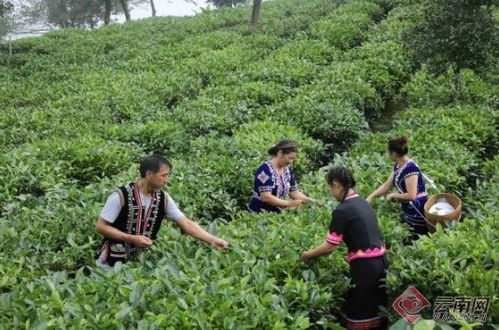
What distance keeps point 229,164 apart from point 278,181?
5.96 ft

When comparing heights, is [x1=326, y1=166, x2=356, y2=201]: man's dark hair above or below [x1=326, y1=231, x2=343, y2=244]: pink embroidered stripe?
above

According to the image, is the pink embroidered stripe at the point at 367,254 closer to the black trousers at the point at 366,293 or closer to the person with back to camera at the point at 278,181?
the black trousers at the point at 366,293

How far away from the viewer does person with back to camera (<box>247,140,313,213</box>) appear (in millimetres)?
5496

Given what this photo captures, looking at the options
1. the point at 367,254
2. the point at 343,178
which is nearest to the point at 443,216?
the point at 367,254

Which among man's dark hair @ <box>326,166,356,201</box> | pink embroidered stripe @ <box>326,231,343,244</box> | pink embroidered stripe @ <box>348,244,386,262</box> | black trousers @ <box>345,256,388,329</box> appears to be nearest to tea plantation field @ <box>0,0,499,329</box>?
black trousers @ <box>345,256,388,329</box>

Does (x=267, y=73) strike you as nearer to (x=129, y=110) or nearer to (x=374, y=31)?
(x=129, y=110)

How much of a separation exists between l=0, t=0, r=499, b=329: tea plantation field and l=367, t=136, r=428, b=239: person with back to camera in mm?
206

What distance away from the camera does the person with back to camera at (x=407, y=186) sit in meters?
5.16

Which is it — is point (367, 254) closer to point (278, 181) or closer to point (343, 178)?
point (343, 178)

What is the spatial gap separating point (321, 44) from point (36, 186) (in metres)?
10.9

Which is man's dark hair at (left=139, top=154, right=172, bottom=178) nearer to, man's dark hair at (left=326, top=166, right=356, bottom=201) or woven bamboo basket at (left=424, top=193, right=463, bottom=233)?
man's dark hair at (left=326, top=166, right=356, bottom=201)

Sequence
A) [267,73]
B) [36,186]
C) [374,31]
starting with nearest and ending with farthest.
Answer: [36,186] < [267,73] < [374,31]

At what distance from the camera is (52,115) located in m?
10.9

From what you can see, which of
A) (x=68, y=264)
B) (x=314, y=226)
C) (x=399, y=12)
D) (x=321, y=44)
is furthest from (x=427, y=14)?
A: (x=399, y=12)
